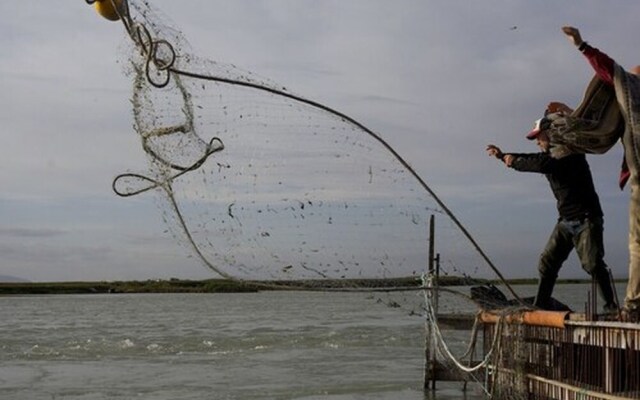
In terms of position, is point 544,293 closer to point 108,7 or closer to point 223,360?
point 108,7

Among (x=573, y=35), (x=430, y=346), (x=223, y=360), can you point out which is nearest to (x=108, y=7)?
(x=573, y=35)

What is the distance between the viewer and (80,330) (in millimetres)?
29562

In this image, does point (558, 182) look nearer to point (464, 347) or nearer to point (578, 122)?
point (578, 122)

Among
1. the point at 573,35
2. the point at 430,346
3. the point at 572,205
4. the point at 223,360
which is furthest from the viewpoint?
the point at 223,360

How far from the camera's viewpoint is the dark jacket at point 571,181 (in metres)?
8.17

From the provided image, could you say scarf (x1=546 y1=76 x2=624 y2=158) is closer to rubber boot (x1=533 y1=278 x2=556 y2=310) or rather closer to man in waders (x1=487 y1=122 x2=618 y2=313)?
man in waders (x1=487 y1=122 x2=618 y2=313)

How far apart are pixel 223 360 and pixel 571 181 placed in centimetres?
1254

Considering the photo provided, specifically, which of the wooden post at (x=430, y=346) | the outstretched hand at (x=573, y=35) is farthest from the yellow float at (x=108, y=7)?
the wooden post at (x=430, y=346)

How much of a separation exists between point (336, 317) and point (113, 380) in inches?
701

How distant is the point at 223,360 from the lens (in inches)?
765

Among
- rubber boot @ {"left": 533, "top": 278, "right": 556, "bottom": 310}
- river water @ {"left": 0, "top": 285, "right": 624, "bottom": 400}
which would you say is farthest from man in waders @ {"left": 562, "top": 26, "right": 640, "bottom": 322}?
river water @ {"left": 0, "top": 285, "right": 624, "bottom": 400}

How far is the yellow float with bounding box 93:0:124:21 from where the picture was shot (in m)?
7.15

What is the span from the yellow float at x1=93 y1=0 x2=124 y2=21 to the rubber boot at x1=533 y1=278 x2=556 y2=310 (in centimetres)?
460

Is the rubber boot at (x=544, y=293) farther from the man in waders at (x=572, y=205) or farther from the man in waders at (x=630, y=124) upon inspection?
the man in waders at (x=630, y=124)
